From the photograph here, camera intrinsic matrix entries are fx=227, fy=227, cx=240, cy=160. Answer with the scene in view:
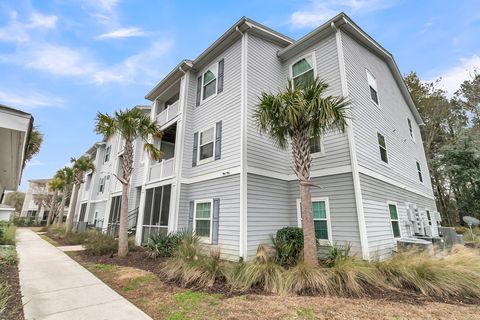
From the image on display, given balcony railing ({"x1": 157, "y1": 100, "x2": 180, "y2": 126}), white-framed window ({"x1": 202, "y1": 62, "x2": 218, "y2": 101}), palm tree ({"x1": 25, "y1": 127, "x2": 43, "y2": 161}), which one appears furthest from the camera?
palm tree ({"x1": 25, "y1": 127, "x2": 43, "y2": 161})

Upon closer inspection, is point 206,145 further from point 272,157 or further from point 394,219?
point 394,219

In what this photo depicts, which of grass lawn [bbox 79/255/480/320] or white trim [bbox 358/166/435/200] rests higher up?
white trim [bbox 358/166/435/200]

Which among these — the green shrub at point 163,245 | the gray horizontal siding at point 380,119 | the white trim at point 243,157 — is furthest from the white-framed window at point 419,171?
the green shrub at point 163,245

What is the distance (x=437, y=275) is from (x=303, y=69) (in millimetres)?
9069

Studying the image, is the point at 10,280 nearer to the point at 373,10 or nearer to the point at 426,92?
the point at 373,10

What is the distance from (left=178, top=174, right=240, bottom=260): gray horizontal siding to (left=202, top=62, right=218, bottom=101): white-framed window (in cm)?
462

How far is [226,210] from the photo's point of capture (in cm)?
893

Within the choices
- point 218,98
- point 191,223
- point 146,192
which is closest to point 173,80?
point 218,98

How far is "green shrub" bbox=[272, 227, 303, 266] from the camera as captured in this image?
7.74 metres

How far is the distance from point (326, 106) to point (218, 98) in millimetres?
5755

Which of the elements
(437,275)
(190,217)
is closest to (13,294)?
(190,217)

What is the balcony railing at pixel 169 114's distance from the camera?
42.0 ft

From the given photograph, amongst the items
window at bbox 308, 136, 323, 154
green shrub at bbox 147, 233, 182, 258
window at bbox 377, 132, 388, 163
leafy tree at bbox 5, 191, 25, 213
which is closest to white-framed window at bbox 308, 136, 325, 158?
window at bbox 308, 136, 323, 154

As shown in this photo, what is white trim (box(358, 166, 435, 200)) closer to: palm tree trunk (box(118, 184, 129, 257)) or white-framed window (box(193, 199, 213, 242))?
white-framed window (box(193, 199, 213, 242))
